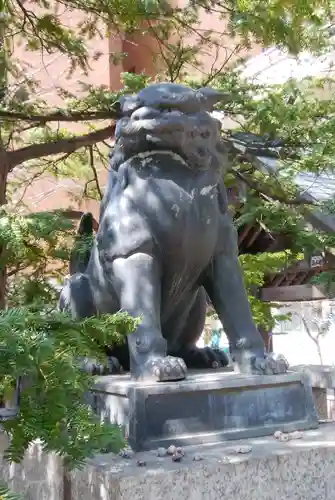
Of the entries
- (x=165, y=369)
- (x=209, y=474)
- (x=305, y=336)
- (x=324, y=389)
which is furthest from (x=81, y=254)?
(x=305, y=336)

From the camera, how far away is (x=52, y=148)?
499cm

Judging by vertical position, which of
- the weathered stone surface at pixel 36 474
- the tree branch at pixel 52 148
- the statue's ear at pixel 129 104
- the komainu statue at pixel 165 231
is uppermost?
the tree branch at pixel 52 148

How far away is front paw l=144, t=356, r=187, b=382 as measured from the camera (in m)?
1.95

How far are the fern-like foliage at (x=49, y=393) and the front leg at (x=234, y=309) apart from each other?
1.08 m

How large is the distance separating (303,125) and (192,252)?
2.97m

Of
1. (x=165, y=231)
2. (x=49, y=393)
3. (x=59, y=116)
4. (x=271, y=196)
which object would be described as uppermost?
(x=59, y=116)

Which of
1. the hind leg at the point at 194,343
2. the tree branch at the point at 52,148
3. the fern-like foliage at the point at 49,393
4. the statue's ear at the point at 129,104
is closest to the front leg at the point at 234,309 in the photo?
the hind leg at the point at 194,343

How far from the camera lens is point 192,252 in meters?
2.20

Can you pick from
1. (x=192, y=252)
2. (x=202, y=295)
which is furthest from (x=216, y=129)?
(x=202, y=295)

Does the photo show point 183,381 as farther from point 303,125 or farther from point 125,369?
point 303,125

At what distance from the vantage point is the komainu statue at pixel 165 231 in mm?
2135

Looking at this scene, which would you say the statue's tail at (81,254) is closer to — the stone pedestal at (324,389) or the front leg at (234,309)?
the front leg at (234,309)

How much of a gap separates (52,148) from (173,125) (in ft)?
10.1

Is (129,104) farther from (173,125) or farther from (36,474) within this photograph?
(36,474)
